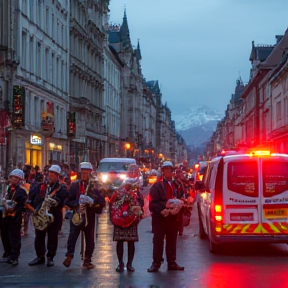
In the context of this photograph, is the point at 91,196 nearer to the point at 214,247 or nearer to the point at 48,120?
the point at 214,247

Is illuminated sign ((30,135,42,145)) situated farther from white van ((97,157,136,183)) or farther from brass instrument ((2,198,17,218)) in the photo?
brass instrument ((2,198,17,218))

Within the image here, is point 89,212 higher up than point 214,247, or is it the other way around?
point 89,212

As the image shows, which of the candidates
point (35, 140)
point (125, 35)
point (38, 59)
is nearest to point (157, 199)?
point (35, 140)

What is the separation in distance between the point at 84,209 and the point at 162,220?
139 cm

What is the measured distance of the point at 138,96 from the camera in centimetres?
11062

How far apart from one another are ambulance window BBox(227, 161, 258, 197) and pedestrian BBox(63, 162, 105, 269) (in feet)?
9.77

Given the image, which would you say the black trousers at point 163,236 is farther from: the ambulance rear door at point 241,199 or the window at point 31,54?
the window at point 31,54

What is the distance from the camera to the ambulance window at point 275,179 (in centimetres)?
1330

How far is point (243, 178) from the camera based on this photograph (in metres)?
13.3

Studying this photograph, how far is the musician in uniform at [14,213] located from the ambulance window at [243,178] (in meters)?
→ 4.16

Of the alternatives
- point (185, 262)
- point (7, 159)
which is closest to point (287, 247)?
point (185, 262)

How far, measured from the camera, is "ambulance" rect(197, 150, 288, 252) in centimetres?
1317

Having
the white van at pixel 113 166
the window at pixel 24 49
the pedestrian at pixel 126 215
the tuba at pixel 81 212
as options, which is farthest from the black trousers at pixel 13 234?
the window at pixel 24 49

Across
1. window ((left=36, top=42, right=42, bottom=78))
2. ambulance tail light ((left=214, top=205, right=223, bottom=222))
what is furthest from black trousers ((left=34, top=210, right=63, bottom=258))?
window ((left=36, top=42, right=42, bottom=78))
